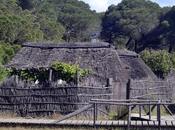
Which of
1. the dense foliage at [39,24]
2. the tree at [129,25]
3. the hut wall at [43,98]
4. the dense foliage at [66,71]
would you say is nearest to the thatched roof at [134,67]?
the dense foliage at [66,71]

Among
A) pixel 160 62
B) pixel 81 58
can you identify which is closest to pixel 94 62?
pixel 81 58

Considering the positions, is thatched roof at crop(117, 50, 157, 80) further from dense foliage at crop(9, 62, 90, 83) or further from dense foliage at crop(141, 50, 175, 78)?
dense foliage at crop(141, 50, 175, 78)

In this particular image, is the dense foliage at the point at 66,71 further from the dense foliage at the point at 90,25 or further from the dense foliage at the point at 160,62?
the dense foliage at the point at 160,62

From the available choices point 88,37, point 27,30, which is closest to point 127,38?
point 88,37

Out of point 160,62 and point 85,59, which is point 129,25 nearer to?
point 160,62

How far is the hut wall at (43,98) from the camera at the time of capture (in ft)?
67.5

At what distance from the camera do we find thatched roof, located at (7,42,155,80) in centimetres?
2853

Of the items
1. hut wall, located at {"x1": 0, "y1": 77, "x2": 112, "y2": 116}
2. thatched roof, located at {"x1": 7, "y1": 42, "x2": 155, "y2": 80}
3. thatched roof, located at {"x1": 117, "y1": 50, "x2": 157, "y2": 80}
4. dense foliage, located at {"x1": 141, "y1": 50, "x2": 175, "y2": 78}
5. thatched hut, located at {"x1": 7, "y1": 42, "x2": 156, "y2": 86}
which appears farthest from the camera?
dense foliage, located at {"x1": 141, "y1": 50, "x2": 175, "y2": 78}

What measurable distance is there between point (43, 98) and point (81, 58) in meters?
9.88

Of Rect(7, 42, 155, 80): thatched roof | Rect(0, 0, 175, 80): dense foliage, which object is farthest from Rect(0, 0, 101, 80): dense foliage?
Rect(7, 42, 155, 80): thatched roof

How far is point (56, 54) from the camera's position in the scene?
31.4 metres

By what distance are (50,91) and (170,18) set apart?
48.0 metres

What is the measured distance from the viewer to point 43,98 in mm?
20641

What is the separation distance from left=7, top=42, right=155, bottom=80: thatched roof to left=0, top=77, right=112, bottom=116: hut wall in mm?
6860
